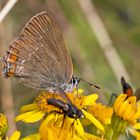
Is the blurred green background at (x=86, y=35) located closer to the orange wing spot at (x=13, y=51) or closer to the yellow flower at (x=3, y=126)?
the orange wing spot at (x=13, y=51)

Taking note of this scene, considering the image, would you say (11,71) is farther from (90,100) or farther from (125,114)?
(125,114)

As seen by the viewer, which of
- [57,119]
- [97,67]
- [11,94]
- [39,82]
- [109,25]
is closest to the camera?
[57,119]

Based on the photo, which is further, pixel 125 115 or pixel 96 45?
pixel 96 45

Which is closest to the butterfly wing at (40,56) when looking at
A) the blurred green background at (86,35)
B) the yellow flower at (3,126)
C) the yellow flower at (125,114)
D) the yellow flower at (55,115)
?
the yellow flower at (55,115)

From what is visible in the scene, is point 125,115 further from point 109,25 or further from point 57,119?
point 109,25

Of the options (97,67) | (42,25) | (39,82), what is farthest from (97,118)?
(97,67)

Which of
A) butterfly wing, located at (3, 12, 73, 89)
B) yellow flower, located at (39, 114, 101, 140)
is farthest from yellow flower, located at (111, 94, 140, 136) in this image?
butterfly wing, located at (3, 12, 73, 89)

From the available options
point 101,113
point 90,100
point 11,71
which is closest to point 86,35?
point 101,113
